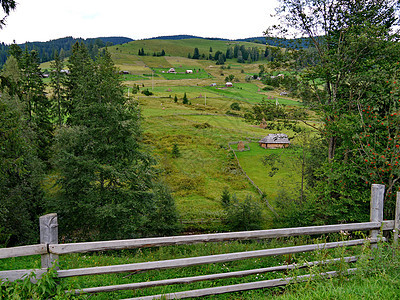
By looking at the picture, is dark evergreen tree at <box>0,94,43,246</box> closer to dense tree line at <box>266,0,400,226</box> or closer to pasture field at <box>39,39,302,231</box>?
pasture field at <box>39,39,302,231</box>

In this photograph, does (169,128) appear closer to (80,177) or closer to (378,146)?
(80,177)

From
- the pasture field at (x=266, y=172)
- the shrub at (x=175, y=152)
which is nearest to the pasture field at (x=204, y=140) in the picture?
the pasture field at (x=266, y=172)

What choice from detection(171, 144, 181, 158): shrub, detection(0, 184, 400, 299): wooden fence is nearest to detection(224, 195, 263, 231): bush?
detection(0, 184, 400, 299): wooden fence

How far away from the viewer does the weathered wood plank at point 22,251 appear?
13.4ft

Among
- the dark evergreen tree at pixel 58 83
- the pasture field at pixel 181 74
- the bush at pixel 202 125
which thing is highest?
the pasture field at pixel 181 74

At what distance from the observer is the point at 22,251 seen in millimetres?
4184

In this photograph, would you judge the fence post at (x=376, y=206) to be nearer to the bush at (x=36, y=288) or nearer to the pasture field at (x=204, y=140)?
the bush at (x=36, y=288)

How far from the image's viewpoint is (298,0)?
17.6 meters

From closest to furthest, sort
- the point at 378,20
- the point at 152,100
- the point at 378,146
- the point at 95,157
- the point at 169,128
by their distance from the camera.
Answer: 1. the point at 378,146
2. the point at 378,20
3. the point at 95,157
4. the point at 169,128
5. the point at 152,100

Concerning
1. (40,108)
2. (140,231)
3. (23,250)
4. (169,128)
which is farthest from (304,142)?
(169,128)

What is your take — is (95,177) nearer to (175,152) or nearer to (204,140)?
(175,152)

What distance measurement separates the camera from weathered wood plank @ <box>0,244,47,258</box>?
4086mm

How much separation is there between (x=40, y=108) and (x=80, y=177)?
879 inches

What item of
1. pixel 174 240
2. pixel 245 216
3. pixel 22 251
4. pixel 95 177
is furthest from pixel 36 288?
pixel 245 216
